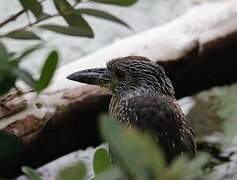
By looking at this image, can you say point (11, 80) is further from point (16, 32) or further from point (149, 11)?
point (149, 11)

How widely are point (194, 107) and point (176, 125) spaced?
2028 mm

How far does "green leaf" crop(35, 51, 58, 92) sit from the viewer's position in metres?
1.18

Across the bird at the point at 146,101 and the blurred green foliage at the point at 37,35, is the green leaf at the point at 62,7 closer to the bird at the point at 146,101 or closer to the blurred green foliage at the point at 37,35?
the blurred green foliage at the point at 37,35

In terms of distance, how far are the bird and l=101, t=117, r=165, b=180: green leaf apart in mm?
1474

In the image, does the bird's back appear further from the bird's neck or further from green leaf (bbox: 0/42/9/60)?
green leaf (bbox: 0/42/9/60)

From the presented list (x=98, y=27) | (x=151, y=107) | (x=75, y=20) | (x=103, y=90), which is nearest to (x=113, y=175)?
(x=75, y=20)

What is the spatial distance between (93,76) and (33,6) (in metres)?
1.74

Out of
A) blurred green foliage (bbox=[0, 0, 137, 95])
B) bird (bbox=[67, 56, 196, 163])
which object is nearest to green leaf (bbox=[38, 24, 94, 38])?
blurred green foliage (bbox=[0, 0, 137, 95])

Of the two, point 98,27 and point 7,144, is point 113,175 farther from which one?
point 98,27

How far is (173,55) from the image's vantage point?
381 centimetres

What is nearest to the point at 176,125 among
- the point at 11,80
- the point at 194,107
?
the point at 11,80

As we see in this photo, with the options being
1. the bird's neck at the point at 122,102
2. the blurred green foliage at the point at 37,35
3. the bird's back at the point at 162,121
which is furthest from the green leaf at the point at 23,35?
the bird's neck at the point at 122,102

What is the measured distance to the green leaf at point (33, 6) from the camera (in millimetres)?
1404

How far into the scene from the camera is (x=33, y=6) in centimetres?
143
